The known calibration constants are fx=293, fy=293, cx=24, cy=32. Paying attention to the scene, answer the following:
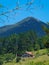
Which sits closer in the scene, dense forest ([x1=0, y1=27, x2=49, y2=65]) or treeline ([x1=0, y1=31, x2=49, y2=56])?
dense forest ([x1=0, y1=27, x2=49, y2=65])

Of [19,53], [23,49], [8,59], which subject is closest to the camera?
[8,59]

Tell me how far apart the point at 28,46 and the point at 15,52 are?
7813 mm

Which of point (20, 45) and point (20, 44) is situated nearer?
point (20, 45)

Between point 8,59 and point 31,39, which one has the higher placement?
point 31,39

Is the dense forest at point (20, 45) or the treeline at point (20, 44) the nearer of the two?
the dense forest at point (20, 45)

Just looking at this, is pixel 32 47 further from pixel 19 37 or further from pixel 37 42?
pixel 19 37

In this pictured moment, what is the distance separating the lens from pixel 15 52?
91.4 metres

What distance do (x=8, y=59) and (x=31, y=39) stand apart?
30174 mm

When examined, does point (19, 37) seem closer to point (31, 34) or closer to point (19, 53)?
point (31, 34)

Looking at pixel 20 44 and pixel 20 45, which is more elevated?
pixel 20 44

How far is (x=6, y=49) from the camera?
→ 3738 inches

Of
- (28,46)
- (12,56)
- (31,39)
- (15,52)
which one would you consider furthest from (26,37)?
(12,56)

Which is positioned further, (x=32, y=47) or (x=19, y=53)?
(x=32, y=47)

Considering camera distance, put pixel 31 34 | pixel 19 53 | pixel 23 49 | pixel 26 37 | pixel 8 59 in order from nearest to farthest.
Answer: pixel 8 59 < pixel 19 53 < pixel 23 49 < pixel 26 37 < pixel 31 34
